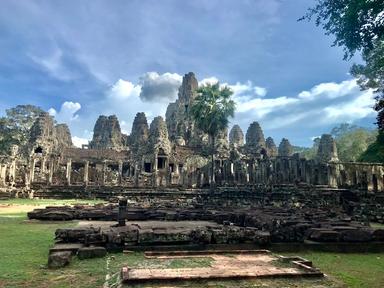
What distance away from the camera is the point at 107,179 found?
43812 millimetres

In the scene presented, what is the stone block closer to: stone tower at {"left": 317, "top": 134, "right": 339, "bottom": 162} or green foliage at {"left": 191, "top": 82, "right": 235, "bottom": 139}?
green foliage at {"left": 191, "top": 82, "right": 235, "bottom": 139}

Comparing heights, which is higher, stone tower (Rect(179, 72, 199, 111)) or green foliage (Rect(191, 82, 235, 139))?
stone tower (Rect(179, 72, 199, 111))

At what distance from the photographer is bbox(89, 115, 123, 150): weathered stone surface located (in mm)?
63875

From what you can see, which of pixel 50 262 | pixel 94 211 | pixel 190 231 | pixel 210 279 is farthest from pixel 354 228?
pixel 94 211

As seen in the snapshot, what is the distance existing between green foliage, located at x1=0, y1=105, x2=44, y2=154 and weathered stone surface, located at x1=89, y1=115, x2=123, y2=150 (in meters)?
10.5

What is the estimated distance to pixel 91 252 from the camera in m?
7.18

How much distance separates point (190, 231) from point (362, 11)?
6459 millimetres

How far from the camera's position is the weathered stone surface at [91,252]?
7.07m

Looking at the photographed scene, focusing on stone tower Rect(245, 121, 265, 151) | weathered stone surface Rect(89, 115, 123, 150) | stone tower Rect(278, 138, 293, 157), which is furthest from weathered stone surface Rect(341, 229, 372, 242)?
weathered stone surface Rect(89, 115, 123, 150)

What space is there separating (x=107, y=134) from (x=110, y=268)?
60.0 meters

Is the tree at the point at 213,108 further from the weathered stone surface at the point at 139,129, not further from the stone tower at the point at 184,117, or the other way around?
the weathered stone surface at the point at 139,129

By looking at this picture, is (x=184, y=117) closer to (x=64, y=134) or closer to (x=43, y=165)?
(x=64, y=134)

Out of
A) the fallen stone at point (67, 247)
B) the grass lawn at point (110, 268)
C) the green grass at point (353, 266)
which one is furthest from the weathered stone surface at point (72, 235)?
the green grass at point (353, 266)

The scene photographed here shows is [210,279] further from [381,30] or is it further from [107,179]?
[107,179]
